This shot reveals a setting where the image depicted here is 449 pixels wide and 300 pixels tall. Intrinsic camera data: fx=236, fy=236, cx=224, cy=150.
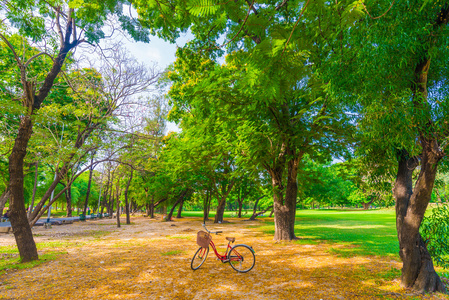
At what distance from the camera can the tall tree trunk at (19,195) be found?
6934 millimetres

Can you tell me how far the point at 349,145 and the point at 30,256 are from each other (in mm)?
12041

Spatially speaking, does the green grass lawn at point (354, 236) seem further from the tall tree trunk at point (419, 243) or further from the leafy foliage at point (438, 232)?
the leafy foliage at point (438, 232)

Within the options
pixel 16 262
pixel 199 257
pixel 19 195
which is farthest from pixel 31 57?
pixel 199 257

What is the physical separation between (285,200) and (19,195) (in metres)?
9.79

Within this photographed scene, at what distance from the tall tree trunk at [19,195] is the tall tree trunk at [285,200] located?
362 inches

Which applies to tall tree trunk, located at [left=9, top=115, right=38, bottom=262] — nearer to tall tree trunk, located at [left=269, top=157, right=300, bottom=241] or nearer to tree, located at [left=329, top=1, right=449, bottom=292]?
tree, located at [left=329, top=1, right=449, bottom=292]

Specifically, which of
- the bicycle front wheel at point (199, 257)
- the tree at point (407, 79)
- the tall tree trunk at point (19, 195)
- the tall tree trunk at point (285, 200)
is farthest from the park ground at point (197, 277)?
the tall tree trunk at point (285, 200)

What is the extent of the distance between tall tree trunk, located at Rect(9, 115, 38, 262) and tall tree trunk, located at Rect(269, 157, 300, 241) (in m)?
9.20

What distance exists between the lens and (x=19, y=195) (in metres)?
7.01

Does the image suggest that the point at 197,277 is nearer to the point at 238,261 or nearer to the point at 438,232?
the point at 238,261

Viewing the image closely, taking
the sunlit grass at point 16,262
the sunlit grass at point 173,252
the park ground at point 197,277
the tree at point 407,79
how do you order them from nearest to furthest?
the tree at point 407,79 < the park ground at point 197,277 < the sunlit grass at point 16,262 < the sunlit grass at point 173,252

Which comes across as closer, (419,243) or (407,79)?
(407,79)

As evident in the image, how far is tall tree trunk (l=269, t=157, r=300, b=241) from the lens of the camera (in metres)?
10.9

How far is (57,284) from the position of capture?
545 cm
